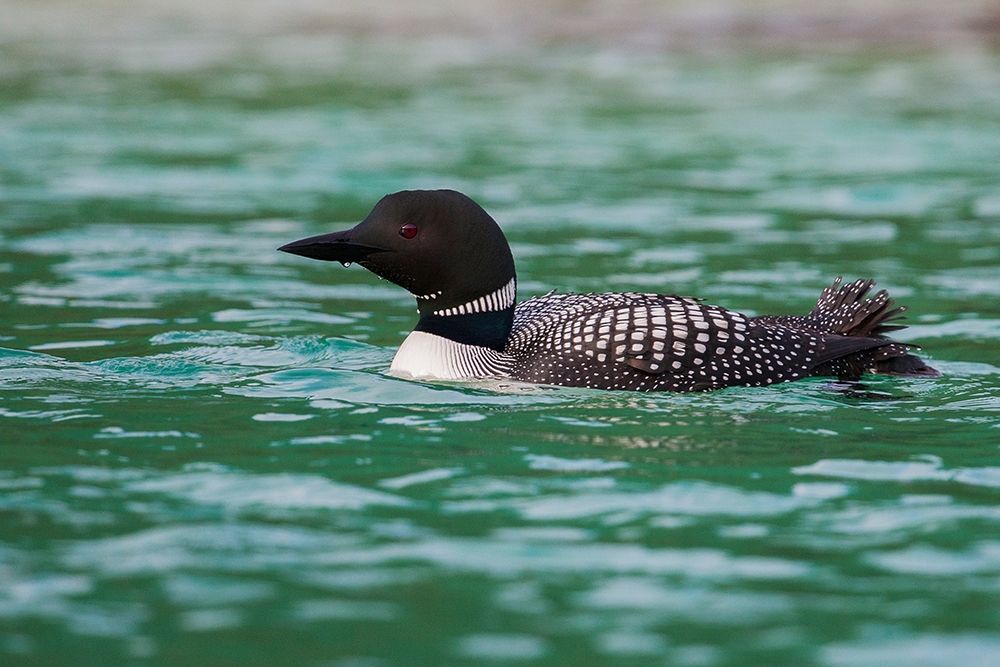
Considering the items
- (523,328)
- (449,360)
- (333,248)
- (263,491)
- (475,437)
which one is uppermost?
(333,248)

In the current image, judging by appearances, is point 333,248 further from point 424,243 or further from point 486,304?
point 486,304

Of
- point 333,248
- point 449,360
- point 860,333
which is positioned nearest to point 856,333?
point 860,333

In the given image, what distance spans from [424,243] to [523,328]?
1.77 ft

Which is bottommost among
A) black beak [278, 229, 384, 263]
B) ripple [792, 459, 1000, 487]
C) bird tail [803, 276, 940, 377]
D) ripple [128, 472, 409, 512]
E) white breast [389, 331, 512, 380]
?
ripple [128, 472, 409, 512]

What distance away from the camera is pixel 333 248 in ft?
19.8

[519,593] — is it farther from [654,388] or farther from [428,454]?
[654,388]

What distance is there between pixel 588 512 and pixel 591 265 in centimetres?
468

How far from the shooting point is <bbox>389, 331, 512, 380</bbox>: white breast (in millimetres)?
6184

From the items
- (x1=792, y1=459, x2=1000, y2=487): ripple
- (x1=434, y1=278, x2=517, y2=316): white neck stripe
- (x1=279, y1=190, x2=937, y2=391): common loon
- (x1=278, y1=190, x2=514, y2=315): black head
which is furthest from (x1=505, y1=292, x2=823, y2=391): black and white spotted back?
(x1=792, y1=459, x2=1000, y2=487): ripple

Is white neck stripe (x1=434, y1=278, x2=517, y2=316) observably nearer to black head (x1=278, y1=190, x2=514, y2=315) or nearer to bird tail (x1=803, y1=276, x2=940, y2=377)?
black head (x1=278, y1=190, x2=514, y2=315)

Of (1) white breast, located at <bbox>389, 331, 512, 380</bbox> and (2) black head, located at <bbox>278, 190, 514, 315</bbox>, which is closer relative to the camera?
(2) black head, located at <bbox>278, 190, 514, 315</bbox>

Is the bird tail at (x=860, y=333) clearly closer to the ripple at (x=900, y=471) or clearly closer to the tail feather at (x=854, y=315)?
the tail feather at (x=854, y=315)

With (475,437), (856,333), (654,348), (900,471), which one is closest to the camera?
(900,471)

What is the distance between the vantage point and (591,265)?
9281mm
